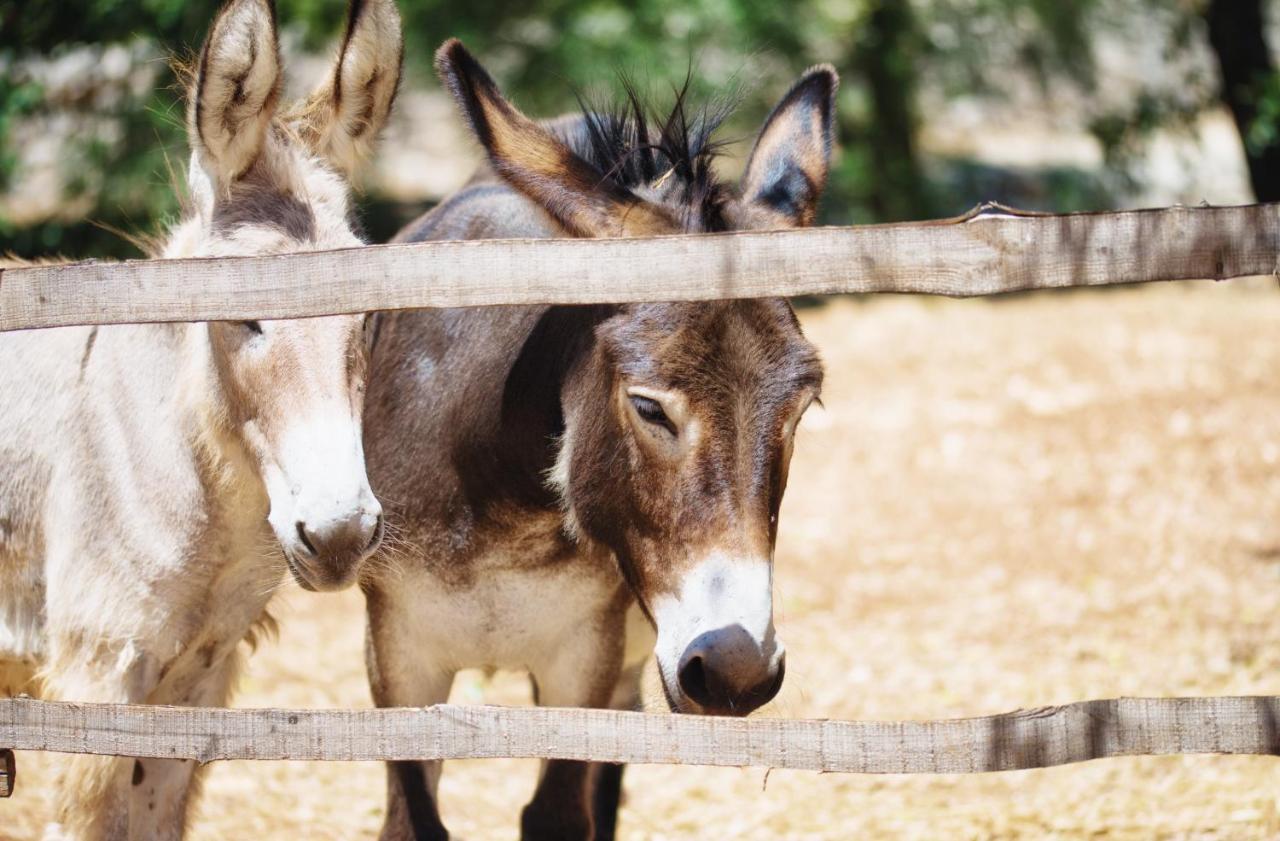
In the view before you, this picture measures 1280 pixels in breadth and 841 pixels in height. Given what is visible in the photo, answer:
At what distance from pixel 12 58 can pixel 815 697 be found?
5.63 m

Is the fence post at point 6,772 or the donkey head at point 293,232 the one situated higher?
the donkey head at point 293,232

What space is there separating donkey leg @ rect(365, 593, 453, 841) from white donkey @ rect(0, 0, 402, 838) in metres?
0.37

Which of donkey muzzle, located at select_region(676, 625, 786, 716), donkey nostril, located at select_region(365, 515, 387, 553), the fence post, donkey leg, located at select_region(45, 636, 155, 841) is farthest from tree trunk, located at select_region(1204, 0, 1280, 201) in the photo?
the fence post

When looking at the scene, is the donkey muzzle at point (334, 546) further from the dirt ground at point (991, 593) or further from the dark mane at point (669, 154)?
the dark mane at point (669, 154)

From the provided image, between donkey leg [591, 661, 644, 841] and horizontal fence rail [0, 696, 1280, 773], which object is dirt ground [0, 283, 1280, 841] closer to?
donkey leg [591, 661, 644, 841]

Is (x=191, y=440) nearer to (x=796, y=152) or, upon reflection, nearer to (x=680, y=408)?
(x=680, y=408)

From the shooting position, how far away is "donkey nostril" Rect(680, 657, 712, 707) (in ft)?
9.30

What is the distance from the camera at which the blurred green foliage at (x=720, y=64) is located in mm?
7922

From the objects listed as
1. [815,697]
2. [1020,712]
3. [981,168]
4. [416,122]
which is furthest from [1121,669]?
[416,122]

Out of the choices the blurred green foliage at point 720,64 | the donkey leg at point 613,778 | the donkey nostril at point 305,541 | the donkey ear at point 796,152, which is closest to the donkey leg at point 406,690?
the donkey leg at point 613,778

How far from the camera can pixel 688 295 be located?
273 cm

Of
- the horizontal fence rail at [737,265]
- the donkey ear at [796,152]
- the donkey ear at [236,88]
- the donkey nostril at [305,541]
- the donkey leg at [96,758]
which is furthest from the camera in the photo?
the donkey ear at [796,152]

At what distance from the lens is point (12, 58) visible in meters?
7.43

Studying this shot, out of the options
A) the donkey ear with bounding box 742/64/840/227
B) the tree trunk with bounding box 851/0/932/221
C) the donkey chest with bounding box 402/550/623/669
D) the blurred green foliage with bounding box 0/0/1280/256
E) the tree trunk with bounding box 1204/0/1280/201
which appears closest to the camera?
the donkey ear with bounding box 742/64/840/227
